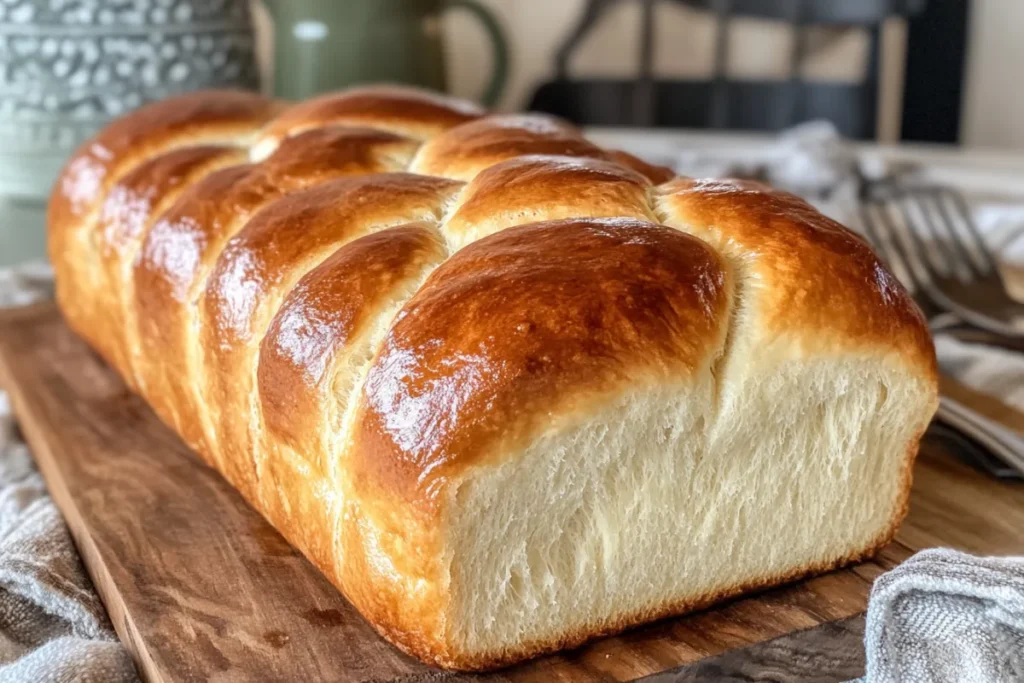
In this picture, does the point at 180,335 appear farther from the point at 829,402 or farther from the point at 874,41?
the point at 874,41

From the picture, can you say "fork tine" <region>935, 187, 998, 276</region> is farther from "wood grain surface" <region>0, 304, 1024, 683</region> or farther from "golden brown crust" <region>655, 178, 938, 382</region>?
"golden brown crust" <region>655, 178, 938, 382</region>

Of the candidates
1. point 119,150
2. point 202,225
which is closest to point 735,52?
point 119,150

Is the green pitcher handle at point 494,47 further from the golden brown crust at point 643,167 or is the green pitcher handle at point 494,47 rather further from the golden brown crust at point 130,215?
the golden brown crust at point 643,167

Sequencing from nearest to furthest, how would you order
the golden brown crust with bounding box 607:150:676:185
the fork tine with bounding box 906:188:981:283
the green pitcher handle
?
the golden brown crust with bounding box 607:150:676:185, the fork tine with bounding box 906:188:981:283, the green pitcher handle

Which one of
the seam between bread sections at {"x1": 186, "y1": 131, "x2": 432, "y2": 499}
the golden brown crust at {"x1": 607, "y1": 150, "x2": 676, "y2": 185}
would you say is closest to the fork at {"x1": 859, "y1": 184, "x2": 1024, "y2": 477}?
the golden brown crust at {"x1": 607, "y1": 150, "x2": 676, "y2": 185}

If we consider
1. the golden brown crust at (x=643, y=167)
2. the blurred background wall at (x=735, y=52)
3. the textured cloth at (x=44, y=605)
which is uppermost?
the golden brown crust at (x=643, y=167)

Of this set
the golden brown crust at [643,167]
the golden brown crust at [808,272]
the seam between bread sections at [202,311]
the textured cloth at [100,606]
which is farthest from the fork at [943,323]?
the seam between bread sections at [202,311]

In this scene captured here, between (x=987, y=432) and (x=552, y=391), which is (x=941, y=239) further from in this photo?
(x=552, y=391)
